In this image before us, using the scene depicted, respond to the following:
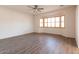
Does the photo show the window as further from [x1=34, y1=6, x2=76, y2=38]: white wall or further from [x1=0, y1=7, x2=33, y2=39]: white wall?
[x1=0, y1=7, x2=33, y2=39]: white wall

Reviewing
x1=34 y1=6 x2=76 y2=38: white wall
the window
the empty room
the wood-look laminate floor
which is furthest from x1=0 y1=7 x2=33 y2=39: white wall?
x1=34 y1=6 x2=76 y2=38: white wall

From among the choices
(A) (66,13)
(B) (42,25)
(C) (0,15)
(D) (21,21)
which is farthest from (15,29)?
(A) (66,13)

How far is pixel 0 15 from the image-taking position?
6.14 meters

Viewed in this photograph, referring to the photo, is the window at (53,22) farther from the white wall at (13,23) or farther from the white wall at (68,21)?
the white wall at (13,23)

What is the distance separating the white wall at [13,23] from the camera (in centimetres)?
639

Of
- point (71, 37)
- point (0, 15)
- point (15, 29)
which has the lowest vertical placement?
point (71, 37)

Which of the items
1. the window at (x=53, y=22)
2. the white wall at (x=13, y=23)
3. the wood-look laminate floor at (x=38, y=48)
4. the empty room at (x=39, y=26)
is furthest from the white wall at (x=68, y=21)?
the white wall at (x=13, y=23)

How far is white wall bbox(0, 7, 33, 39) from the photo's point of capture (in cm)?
639

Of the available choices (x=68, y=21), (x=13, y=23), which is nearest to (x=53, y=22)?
(x=68, y=21)

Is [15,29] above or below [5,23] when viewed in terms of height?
below

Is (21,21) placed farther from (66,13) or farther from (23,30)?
(66,13)
